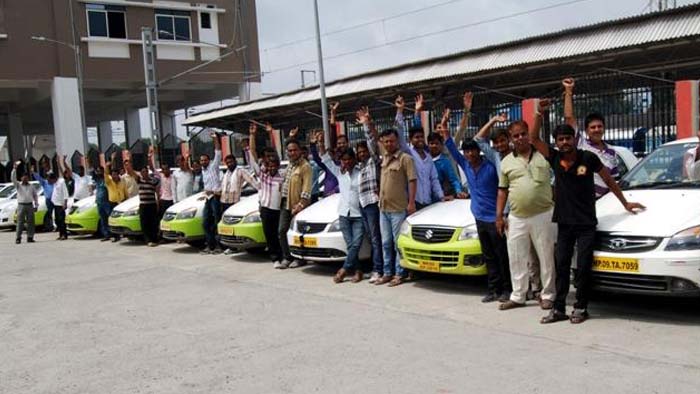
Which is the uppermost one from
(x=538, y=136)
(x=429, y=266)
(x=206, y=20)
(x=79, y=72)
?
(x=206, y=20)

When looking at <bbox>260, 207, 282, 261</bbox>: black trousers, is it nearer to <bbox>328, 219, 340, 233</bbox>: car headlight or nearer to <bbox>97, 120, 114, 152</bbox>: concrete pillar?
<bbox>328, 219, 340, 233</bbox>: car headlight

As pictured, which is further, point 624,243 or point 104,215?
point 104,215

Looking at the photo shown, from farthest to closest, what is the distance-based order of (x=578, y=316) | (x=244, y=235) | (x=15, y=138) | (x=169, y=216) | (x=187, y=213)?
(x=15, y=138), (x=169, y=216), (x=187, y=213), (x=244, y=235), (x=578, y=316)

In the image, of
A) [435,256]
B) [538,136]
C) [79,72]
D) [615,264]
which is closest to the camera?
[615,264]

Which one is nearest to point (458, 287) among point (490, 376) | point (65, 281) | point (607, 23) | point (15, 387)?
point (490, 376)

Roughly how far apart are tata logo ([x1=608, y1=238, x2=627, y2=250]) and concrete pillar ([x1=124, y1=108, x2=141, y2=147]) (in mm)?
38292

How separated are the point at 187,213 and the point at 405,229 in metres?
5.27

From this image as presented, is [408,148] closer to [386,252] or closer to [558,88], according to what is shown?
[386,252]

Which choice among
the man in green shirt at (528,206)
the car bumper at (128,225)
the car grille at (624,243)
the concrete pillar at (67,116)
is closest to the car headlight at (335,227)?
the man in green shirt at (528,206)

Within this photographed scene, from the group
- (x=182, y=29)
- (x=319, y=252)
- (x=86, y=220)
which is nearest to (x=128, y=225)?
(x=86, y=220)

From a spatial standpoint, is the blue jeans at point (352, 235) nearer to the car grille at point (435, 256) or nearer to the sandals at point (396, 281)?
the sandals at point (396, 281)

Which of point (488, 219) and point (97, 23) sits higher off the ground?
point (97, 23)

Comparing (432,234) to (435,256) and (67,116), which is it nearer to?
(435,256)

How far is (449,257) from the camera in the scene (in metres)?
6.87
